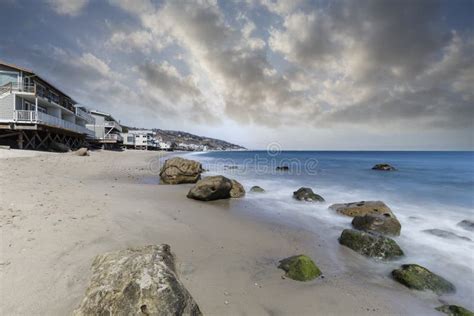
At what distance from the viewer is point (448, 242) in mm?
7930

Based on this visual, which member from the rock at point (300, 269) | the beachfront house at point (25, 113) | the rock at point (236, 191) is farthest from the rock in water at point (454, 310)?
the beachfront house at point (25, 113)

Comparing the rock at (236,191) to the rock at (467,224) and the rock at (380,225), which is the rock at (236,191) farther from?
the rock at (467,224)

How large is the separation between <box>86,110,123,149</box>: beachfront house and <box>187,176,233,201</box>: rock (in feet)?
140

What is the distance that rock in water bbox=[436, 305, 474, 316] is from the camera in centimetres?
383

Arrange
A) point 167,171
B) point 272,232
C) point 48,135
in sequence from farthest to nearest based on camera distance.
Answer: point 48,135 < point 167,171 < point 272,232

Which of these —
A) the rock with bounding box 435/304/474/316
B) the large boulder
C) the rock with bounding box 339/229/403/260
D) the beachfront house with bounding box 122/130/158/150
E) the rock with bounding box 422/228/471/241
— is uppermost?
the beachfront house with bounding box 122/130/158/150

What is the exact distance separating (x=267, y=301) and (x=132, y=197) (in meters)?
7.74

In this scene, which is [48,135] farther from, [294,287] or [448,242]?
[448,242]

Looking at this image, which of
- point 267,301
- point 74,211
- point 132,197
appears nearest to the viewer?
point 267,301

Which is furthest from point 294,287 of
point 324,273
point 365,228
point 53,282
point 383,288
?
point 365,228

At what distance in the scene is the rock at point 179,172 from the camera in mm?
14484

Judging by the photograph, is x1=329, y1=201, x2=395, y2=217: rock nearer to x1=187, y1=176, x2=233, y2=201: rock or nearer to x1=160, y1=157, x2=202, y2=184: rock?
x1=187, y1=176, x2=233, y2=201: rock

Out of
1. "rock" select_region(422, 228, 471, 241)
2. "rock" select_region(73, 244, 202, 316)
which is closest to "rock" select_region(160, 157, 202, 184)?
"rock" select_region(73, 244, 202, 316)

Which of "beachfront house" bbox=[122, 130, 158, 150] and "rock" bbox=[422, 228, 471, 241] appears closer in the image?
"rock" bbox=[422, 228, 471, 241]
